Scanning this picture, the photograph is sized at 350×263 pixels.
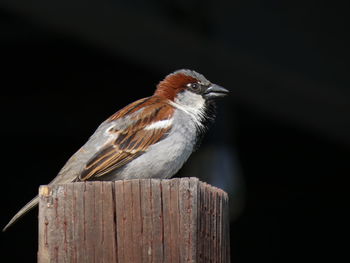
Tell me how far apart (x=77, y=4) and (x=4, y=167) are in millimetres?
2683

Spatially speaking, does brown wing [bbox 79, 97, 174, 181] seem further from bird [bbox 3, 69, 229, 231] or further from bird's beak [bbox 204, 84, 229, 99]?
bird's beak [bbox 204, 84, 229, 99]

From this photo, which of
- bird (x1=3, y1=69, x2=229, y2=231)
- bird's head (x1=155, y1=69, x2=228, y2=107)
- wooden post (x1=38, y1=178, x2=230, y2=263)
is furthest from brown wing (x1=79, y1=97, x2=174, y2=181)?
wooden post (x1=38, y1=178, x2=230, y2=263)

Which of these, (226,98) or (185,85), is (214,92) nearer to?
(185,85)

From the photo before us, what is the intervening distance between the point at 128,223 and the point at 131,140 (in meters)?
1.25

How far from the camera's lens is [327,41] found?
16.8 feet

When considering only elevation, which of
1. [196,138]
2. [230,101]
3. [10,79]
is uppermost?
[10,79]

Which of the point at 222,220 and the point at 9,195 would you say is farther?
the point at 9,195

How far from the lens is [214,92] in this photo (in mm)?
4066

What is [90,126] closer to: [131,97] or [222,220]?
[131,97]

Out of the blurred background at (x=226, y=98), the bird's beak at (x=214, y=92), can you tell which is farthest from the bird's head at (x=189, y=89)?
the blurred background at (x=226, y=98)

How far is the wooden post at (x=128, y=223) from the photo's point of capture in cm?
237

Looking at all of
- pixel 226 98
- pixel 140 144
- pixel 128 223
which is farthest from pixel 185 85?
pixel 128 223

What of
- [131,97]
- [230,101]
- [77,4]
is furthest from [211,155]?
[77,4]

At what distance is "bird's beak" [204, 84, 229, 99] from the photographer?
405 centimetres
